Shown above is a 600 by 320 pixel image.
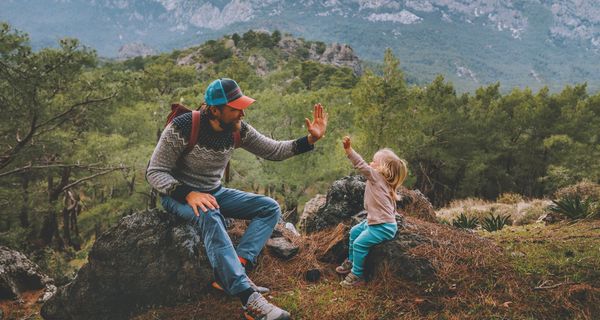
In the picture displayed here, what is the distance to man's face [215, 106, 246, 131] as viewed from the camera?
3975 mm

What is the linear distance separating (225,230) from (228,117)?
1.14m

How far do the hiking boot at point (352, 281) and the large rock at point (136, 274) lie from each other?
1452 millimetres

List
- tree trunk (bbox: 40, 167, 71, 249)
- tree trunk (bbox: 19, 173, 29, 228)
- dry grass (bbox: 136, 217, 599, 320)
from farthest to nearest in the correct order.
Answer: tree trunk (bbox: 40, 167, 71, 249), tree trunk (bbox: 19, 173, 29, 228), dry grass (bbox: 136, 217, 599, 320)

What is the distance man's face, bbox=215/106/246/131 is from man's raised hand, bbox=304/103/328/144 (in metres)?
0.83

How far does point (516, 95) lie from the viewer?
2927 centimetres

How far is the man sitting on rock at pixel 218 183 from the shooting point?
143 inches

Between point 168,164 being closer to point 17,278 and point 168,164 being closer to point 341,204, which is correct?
point 341,204

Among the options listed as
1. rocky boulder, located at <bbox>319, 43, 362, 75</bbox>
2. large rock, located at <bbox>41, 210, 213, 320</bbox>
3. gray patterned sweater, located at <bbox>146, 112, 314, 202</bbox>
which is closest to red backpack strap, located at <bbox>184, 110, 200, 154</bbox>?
gray patterned sweater, located at <bbox>146, 112, 314, 202</bbox>

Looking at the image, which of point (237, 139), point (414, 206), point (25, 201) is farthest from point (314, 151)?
point (237, 139)

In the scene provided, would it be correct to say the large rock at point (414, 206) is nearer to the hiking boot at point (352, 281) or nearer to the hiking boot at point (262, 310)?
the hiking boot at point (352, 281)

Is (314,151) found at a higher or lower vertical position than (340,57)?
higher

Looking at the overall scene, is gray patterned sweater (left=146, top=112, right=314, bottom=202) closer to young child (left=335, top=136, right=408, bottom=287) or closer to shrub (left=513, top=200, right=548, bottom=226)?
young child (left=335, top=136, right=408, bottom=287)

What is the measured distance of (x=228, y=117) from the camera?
402 cm

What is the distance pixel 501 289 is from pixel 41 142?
13.5 m
